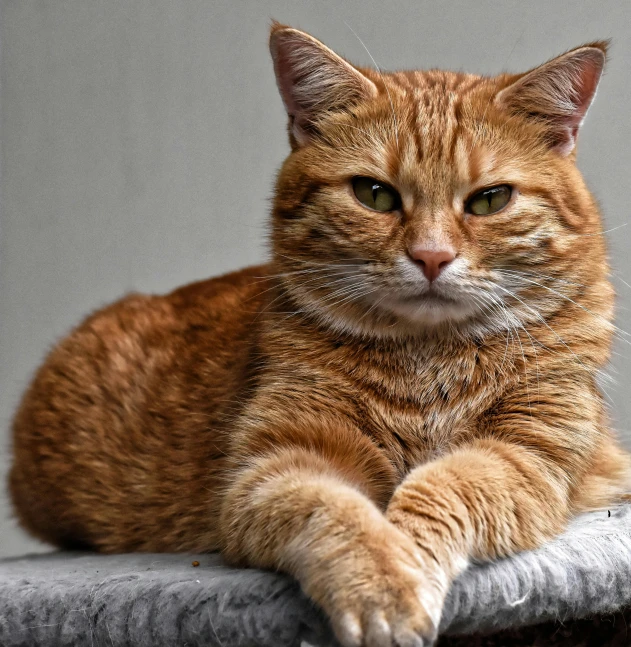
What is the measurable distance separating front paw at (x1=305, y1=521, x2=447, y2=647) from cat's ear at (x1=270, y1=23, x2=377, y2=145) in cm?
87

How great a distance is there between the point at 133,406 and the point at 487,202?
1.03 meters

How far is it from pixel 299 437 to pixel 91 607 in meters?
0.43

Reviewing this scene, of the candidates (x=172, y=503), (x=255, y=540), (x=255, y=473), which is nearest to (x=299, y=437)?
(x=255, y=473)

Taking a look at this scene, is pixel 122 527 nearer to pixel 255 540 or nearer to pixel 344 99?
pixel 255 540

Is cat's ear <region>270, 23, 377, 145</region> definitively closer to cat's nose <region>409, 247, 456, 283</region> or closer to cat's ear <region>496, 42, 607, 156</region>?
cat's ear <region>496, 42, 607, 156</region>

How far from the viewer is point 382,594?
3.99 feet

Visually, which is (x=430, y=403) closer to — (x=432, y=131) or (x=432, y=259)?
(x=432, y=259)

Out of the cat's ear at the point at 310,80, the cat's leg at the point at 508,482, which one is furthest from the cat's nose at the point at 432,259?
the cat's ear at the point at 310,80

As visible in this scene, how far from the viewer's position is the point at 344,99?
6.00 feet

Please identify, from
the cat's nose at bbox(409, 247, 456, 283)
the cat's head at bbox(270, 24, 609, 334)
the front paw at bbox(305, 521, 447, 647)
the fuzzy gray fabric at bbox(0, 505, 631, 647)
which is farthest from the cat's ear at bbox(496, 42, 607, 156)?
the front paw at bbox(305, 521, 447, 647)

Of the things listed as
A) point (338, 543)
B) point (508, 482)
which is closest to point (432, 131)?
point (508, 482)

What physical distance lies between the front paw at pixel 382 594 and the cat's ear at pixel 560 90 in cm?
86

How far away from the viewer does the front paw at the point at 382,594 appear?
1.18m

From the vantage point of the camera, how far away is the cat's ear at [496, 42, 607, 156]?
1.73 meters
